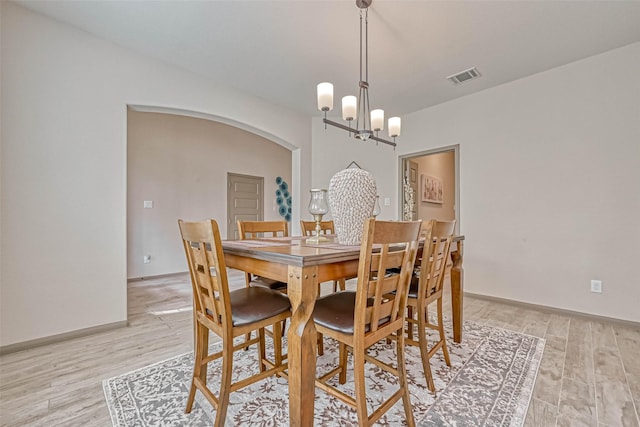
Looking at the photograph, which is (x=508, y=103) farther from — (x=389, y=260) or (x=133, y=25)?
(x=133, y=25)

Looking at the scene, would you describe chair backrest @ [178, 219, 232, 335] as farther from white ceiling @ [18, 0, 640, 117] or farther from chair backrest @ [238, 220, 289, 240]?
white ceiling @ [18, 0, 640, 117]

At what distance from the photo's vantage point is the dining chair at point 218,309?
1.15 meters

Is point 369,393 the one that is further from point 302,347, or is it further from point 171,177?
point 171,177

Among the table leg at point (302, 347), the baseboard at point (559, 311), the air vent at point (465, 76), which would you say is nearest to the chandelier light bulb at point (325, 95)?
the table leg at point (302, 347)

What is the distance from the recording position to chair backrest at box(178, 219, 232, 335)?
44.1 inches

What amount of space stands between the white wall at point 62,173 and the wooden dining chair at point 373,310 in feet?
7.32

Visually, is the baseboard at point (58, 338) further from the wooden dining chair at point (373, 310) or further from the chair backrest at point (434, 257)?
the chair backrest at point (434, 257)

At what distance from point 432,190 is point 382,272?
4.71 m

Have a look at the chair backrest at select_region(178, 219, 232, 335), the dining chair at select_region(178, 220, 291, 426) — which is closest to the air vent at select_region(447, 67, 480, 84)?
the dining chair at select_region(178, 220, 291, 426)

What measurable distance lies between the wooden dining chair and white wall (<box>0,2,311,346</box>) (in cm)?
223

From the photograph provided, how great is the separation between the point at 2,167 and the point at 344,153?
12.6ft

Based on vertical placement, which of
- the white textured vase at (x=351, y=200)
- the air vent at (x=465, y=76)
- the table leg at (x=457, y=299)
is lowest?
the table leg at (x=457, y=299)

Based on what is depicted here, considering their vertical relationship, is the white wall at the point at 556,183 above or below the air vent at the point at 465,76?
below

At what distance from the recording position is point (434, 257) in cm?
154
